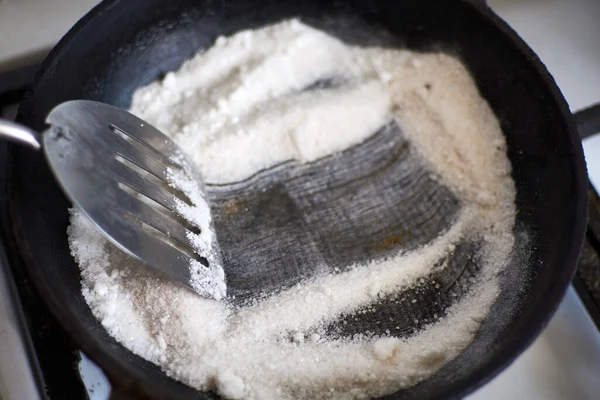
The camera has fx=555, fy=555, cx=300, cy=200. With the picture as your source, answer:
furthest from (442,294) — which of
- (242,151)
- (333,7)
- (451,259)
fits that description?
(333,7)

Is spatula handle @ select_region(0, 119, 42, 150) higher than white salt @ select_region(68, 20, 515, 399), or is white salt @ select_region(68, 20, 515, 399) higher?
spatula handle @ select_region(0, 119, 42, 150)

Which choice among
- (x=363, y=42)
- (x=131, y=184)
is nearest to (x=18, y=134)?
(x=131, y=184)

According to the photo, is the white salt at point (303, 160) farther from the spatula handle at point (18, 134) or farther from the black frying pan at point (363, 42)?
the spatula handle at point (18, 134)

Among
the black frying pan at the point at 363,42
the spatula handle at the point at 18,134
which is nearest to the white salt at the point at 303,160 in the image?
the black frying pan at the point at 363,42

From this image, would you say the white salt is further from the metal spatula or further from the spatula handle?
the spatula handle

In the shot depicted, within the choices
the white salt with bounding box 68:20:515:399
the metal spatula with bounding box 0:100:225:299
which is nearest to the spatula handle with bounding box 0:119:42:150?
the metal spatula with bounding box 0:100:225:299

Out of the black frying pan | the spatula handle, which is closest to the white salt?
the black frying pan

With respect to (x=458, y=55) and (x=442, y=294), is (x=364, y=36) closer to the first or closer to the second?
(x=458, y=55)
